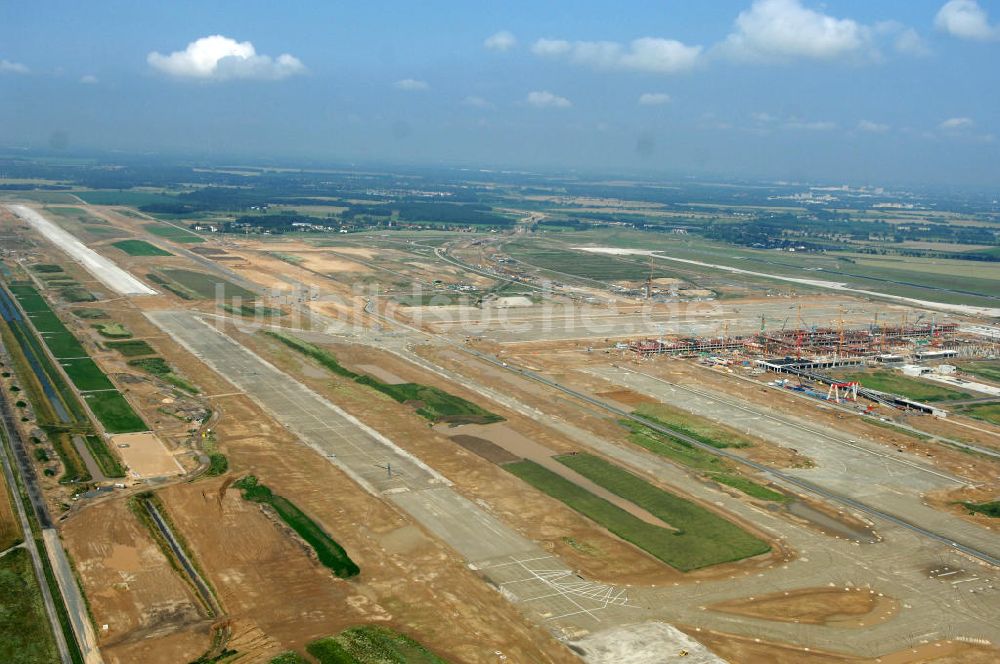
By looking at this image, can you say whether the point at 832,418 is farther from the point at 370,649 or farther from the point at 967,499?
the point at 370,649

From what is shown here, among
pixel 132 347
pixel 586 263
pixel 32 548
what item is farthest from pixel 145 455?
pixel 586 263

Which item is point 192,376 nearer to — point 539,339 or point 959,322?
point 539,339

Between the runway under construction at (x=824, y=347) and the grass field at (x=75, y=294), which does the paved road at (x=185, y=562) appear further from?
the grass field at (x=75, y=294)

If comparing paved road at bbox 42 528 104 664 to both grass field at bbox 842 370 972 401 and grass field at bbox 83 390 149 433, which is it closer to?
grass field at bbox 83 390 149 433

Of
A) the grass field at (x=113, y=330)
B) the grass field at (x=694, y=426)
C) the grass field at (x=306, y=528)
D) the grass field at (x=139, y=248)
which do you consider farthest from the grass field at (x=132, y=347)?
the grass field at (x=139, y=248)

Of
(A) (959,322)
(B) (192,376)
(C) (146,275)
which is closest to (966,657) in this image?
(B) (192,376)

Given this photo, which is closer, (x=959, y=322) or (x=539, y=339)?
(x=539, y=339)
